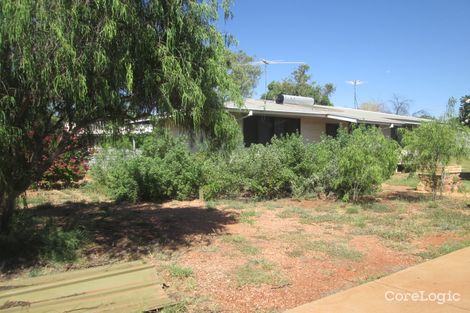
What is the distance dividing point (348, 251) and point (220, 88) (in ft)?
10.8

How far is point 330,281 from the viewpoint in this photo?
5617mm

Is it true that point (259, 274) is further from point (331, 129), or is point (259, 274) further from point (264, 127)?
point (331, 129)

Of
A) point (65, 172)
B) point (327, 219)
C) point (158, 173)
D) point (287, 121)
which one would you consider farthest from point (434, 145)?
point (65, 172)

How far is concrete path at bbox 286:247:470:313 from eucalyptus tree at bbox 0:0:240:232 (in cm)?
322

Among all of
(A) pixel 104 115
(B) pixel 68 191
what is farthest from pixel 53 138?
(B) pixel 68 191

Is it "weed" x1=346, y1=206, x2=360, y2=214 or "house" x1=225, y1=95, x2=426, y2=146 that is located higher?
"house" x1=225, y1=95, x2=426, y2=146

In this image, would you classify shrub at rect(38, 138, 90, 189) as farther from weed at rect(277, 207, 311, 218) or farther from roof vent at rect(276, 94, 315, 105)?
roof vent at rect(276, 94, 315, 105)

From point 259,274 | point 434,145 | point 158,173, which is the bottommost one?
point 259,274

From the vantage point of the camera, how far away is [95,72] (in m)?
5.57

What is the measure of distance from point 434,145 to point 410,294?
7.74m

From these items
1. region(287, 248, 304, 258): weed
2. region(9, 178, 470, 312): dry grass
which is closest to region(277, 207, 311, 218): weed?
region(9, 178, 470, 312): dry grass

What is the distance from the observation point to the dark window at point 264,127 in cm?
1798

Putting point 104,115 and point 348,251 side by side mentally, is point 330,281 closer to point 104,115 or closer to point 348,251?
point 348,251

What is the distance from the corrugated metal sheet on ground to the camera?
4453mm
